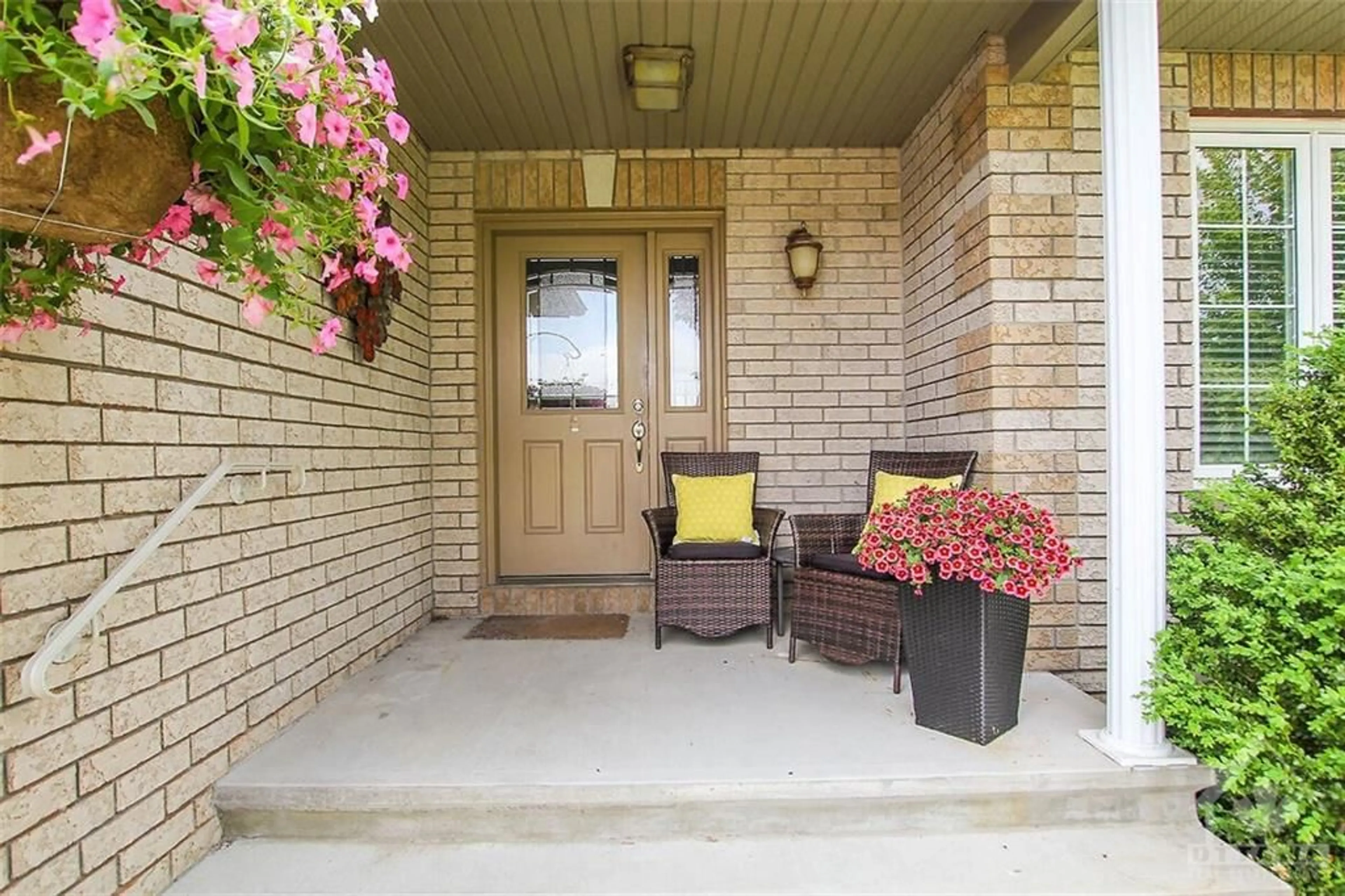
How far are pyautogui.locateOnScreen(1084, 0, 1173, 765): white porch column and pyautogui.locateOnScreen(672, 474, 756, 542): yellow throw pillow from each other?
1620 mm

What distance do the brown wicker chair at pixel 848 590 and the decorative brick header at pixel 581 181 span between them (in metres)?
1.84

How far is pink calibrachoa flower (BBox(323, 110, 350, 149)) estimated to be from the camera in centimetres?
93

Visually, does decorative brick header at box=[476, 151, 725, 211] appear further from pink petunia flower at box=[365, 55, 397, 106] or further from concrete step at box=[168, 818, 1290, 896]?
concrete step at box=[168, 818, 1290, 896]

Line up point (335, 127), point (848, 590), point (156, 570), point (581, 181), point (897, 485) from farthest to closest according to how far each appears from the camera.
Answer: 1. point (581, 181)
2. point (897, 485)
3. point (848, 590)
4. point (156, 570)
5. point (335, 127)

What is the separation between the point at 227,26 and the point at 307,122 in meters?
0.16

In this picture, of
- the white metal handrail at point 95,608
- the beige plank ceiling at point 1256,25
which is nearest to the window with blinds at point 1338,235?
the beige plank ceiling at point 1256,25

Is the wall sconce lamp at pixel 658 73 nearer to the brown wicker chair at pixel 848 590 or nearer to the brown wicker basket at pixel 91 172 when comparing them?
the brown wicker chair at pixel 848 590

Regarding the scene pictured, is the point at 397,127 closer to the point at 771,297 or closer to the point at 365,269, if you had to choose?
the point at 365,269

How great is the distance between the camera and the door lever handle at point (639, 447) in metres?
3.91

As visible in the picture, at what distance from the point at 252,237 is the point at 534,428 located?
9.85 feet

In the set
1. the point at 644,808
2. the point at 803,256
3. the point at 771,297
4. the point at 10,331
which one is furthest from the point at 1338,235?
the point at 10,331

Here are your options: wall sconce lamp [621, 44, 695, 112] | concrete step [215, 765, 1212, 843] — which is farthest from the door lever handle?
concrete step [215, 765, 1212, 843]

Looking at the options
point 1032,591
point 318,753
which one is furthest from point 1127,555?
point 318,753

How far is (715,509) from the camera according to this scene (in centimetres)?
332
